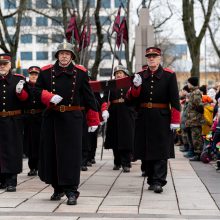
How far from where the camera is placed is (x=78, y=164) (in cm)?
859

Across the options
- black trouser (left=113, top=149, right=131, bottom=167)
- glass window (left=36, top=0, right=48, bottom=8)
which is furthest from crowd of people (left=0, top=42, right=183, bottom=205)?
glass window (left=36, top=0, right=48, bottom=8)

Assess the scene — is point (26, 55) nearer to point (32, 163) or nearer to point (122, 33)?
point (122, 33)

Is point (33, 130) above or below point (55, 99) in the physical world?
below

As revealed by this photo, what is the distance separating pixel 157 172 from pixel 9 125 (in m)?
2.34

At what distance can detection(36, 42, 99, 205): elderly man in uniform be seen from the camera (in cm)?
852

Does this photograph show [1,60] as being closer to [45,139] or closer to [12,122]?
[12,122]

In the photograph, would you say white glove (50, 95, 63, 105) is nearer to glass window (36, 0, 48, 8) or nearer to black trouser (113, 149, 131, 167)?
black trouser (113, 149, 131, 167)

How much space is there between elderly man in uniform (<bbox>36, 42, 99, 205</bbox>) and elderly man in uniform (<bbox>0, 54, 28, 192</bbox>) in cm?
110

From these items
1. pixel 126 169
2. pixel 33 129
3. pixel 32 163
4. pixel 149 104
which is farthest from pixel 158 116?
pixel 32 163

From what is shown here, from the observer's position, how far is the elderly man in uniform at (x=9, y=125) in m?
9.67

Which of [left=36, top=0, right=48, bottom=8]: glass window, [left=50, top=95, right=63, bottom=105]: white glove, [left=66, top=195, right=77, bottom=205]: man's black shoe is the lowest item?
[left=66, top=195, right=77, bottom=205]: man's black shoe

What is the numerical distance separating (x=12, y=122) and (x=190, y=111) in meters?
6.05

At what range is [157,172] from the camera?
956cm

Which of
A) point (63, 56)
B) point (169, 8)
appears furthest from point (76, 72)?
point (169, 8)
